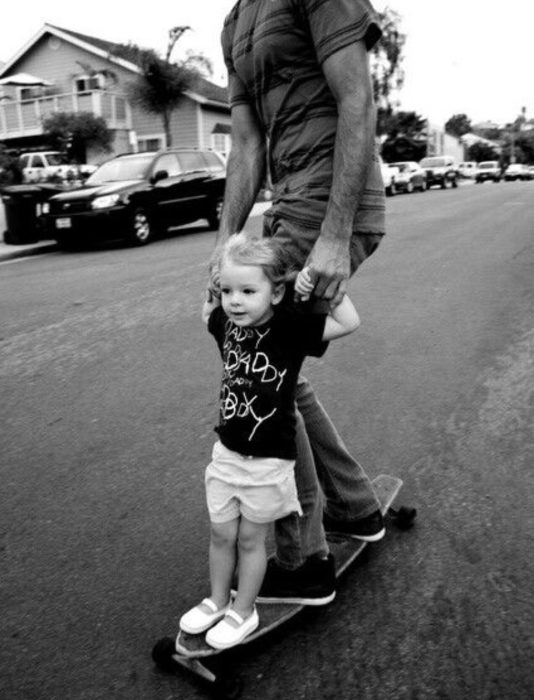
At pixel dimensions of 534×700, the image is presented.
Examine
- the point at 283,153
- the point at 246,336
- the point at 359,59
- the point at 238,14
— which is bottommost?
the point at 246,336

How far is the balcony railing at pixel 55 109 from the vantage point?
33.4 m

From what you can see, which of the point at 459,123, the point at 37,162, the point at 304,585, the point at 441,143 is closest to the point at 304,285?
the point at 304,585

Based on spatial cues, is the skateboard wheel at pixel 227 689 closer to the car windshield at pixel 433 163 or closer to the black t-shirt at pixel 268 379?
the black t-shirt at pixel 268 379

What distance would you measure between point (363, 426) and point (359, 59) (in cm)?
213

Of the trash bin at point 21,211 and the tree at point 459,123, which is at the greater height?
the tree at point 459,123

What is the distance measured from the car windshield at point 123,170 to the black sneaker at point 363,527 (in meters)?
11.0

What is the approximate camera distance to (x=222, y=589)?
1991mm

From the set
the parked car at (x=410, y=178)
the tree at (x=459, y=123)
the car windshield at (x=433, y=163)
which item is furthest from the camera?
the tree at (x=459, y=123)

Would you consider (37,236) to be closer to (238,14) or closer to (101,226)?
(101,226)

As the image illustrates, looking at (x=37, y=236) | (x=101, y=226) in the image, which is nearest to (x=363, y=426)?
(x=101, y=226)

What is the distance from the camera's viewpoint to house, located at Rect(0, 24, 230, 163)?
110 feet

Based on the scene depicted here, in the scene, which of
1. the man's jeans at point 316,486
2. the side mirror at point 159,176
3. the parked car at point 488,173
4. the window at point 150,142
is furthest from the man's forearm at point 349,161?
the parked car at point 488,173

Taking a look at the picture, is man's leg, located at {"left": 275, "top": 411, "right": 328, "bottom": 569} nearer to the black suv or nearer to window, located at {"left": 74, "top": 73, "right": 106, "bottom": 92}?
the black suv

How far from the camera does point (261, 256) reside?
72.2 inches
